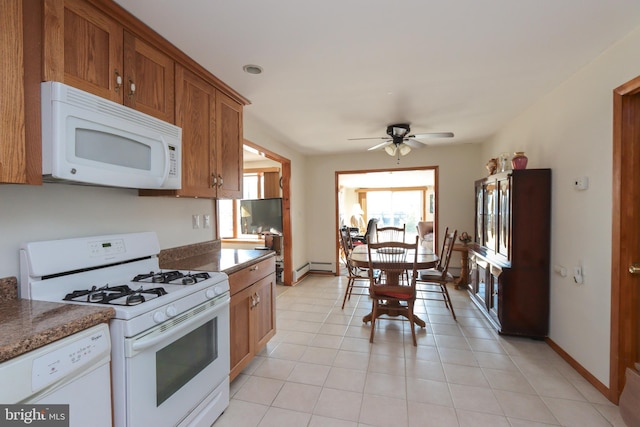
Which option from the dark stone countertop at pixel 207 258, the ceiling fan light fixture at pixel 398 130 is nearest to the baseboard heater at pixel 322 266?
the ceiling fan light fixture at pixel 398 130

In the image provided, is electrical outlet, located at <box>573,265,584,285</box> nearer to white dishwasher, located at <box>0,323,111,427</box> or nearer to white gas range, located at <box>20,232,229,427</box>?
white gas range, located at <box>20,232,229,427</box>

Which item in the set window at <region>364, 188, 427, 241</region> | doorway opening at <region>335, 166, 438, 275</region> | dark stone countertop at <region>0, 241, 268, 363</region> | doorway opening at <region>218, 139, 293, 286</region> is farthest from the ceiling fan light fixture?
window at <region>364, 188, 427, 241</region>

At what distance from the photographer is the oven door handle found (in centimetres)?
119

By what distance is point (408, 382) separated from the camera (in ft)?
7.00

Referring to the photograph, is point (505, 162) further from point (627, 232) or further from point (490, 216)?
point (627, 232)

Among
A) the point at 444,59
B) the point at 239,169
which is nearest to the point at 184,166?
the point at 239,169

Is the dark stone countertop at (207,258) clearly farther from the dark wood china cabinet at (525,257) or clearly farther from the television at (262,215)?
the dark wood china cabinet at (525,257)

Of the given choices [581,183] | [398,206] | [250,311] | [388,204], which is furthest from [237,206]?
[398,206]

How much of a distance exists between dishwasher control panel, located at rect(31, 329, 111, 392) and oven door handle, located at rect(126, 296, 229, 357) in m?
0.09

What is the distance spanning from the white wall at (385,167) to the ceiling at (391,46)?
1771mm

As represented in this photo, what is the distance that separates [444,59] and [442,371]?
2.35 metres

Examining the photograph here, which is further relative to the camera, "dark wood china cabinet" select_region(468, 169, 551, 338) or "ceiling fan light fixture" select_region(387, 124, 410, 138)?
"ceiling fan light fixture" select_region(387, 124, 410, 138)

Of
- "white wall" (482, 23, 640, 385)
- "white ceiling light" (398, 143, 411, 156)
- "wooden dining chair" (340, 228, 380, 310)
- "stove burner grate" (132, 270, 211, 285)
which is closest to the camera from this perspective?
"stove burner grate" (132, 270, 211, 285)

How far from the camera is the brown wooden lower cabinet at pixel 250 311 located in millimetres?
2057
